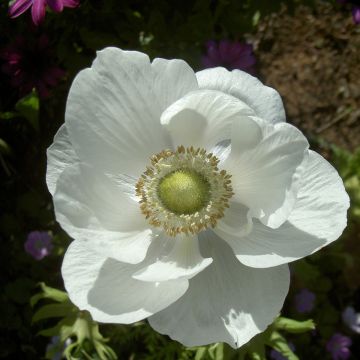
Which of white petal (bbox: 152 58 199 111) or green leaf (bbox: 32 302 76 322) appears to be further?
green leaf (bbox: 32 302 76 322)

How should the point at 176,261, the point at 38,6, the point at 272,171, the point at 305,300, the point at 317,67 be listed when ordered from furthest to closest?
1. the point at 317,67
2. the point at 305,300
3. the point at 38,6
4. the point at 176,261
5. the point at 272,171

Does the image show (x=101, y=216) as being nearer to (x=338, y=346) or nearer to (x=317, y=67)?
(x=338, y=346)

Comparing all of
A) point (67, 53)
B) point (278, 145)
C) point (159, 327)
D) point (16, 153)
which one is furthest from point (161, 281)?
point (16, 153)

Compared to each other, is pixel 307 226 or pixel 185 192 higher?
pixel 307 226

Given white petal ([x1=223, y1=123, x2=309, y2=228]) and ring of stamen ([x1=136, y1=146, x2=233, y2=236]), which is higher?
white petal ([x1=223, y1=123, x2=309, y2=228])

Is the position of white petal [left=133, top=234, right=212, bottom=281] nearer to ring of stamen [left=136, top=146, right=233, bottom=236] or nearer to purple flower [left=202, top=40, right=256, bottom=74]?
ring of stamen [left=136, top=146, right=233, bottom=236]

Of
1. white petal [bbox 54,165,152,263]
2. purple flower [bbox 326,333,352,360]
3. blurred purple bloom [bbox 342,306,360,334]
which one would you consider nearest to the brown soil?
blurred purple bloom [bbox 342,306,360,334]

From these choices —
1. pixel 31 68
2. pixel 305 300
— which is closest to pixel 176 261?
pixel 31 68
